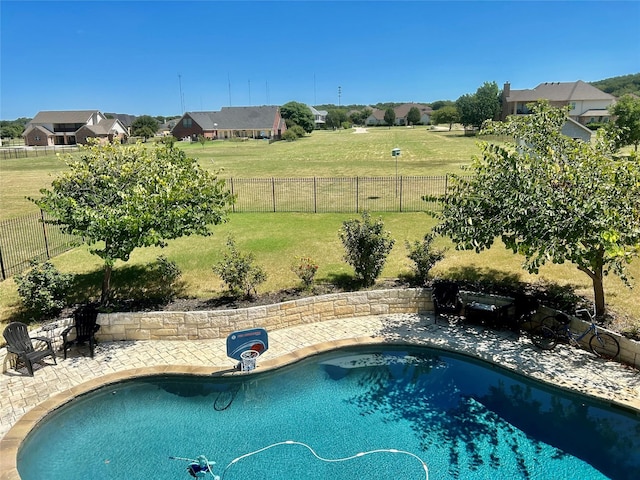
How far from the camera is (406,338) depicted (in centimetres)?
1066

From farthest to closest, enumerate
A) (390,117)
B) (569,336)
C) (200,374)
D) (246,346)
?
(390,117)
(569,336)
(246,346)
(200,374)

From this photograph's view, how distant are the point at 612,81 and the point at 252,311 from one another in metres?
187

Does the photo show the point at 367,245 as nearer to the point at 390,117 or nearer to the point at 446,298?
the point at 446,298

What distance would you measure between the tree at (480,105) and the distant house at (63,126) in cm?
6387

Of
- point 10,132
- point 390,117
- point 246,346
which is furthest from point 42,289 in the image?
point 10,132

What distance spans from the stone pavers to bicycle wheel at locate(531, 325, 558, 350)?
159 mm

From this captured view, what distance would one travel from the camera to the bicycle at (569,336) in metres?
9.52

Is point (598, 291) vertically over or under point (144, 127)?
→ under

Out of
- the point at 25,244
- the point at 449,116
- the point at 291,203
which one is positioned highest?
the point at 449,116

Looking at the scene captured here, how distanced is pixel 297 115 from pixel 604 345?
97.2 m

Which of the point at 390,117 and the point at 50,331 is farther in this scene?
the point at 390,117

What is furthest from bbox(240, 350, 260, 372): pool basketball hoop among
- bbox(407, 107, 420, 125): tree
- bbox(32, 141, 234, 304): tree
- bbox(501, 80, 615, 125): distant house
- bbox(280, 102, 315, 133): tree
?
bbox(407, 107, 420, 125): tree

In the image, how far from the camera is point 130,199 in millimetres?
9914

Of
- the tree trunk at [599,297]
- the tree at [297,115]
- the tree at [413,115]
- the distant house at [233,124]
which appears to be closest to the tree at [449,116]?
the tree at [413,115]
